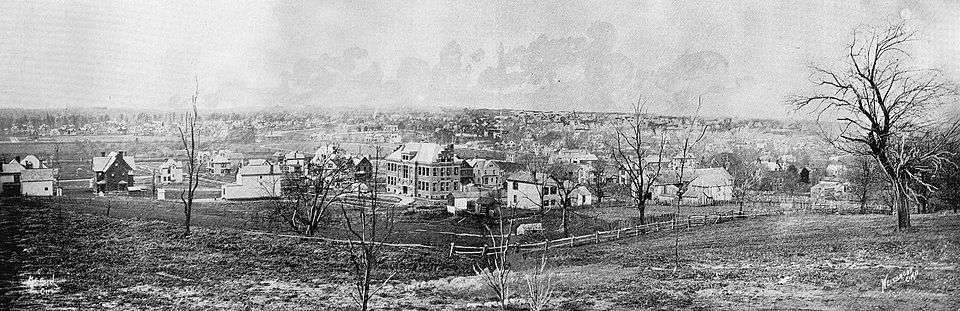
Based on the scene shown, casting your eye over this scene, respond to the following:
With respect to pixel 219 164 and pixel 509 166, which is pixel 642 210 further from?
pixel 219 164

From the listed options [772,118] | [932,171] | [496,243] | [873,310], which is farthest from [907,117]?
[496,243]

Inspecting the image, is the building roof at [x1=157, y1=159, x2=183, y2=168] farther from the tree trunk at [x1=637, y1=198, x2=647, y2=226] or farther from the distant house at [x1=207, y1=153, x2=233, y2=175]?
the tree trunk at [x1=637, y1=198, x2=647, y2=226]

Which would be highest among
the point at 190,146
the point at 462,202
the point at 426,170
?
the point at 190,146

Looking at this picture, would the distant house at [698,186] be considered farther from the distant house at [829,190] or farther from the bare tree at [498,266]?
the bare tree at [498,266]

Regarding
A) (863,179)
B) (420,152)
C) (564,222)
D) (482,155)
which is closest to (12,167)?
(420,152)

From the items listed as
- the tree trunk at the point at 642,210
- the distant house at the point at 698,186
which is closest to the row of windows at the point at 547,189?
the tree trunk at the point at 642,210
